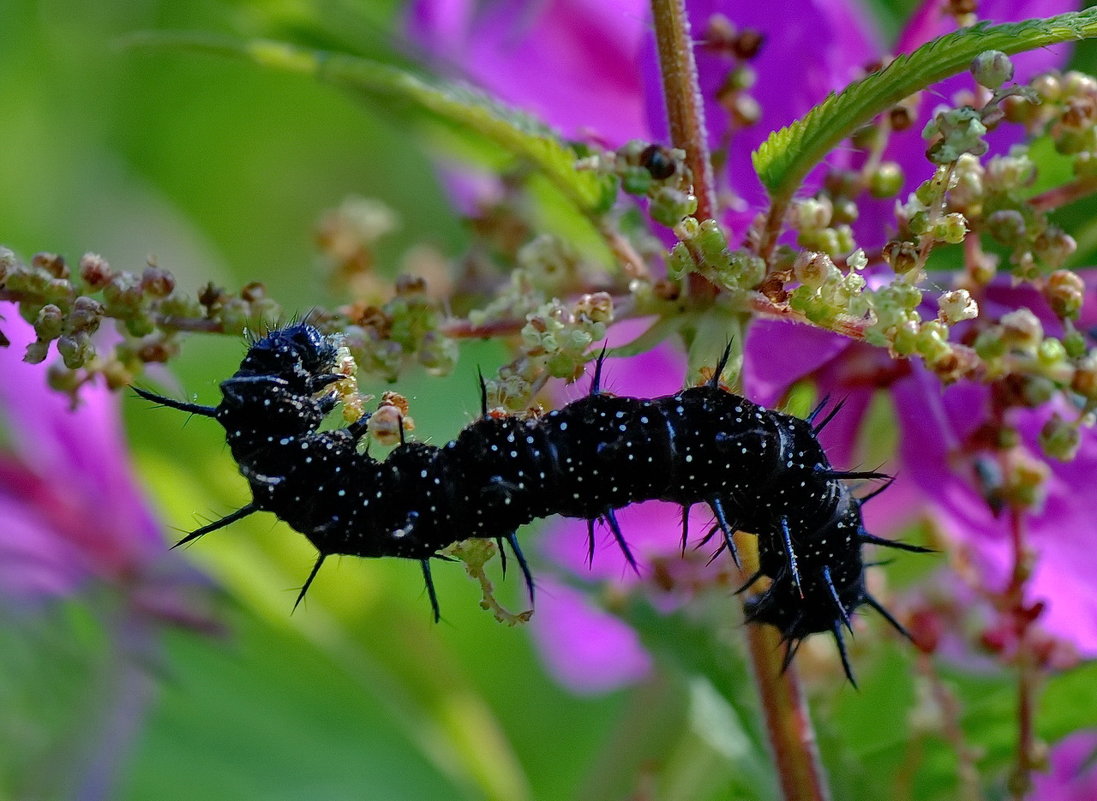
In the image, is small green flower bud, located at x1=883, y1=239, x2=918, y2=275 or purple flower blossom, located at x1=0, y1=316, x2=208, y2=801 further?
purple flower blossom, located at x1=0, y1=316, x2=208, y2=801

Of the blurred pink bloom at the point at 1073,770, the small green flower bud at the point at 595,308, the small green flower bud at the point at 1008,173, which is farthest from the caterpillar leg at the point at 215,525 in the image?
the blurred pink bloom at the point at 1073,770

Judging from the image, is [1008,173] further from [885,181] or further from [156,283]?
[156,283]

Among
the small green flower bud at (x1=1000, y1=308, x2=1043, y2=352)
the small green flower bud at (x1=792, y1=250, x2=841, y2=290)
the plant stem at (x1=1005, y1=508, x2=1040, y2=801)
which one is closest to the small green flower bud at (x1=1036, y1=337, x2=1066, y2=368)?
the small green flower bud at (x1=1000, y1=308, x2=1043, y2=352)

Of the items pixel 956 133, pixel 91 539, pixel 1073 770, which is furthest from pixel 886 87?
pixel 91 539

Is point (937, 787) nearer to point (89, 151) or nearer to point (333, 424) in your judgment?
point (333, 424)

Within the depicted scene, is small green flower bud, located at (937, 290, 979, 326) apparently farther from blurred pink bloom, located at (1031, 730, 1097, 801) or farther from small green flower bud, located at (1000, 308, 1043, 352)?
blurred pink bloom, located at (1031, 730, 1097, 801)

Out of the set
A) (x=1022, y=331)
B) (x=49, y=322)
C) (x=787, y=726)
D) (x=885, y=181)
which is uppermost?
(x=885, y=181)
